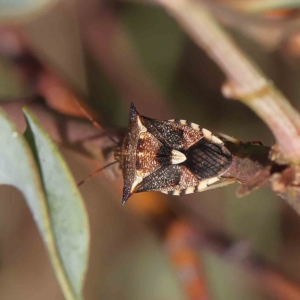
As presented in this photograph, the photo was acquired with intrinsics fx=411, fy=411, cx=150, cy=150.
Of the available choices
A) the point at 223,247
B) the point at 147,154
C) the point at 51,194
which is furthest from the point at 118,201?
the point at 51,194

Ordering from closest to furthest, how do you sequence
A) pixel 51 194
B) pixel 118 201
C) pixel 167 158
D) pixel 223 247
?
1. pixel 51 194
2. pixel 167 158
3. pixel 223 247
4. pixel 118 201

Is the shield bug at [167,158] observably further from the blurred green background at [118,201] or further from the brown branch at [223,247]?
the blurred green background at [118,201]

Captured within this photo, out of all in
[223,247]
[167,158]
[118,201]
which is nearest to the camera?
[167,158]

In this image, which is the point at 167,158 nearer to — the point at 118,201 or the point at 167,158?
the point at 167,158

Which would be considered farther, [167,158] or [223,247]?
[223,247]

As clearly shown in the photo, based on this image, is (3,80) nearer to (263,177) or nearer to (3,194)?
(3,194)

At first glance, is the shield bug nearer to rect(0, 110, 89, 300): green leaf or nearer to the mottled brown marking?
the mottled brown marking

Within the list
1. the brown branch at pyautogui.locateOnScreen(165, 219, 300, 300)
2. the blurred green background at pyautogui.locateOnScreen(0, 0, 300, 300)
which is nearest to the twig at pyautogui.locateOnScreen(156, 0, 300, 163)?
the brown branch at pyautogui.locateOnScreen(165, 219, 300, 300)

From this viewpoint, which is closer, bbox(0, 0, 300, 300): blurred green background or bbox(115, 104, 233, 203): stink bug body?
bbox(115, 104, 233, 203): stink bug body
